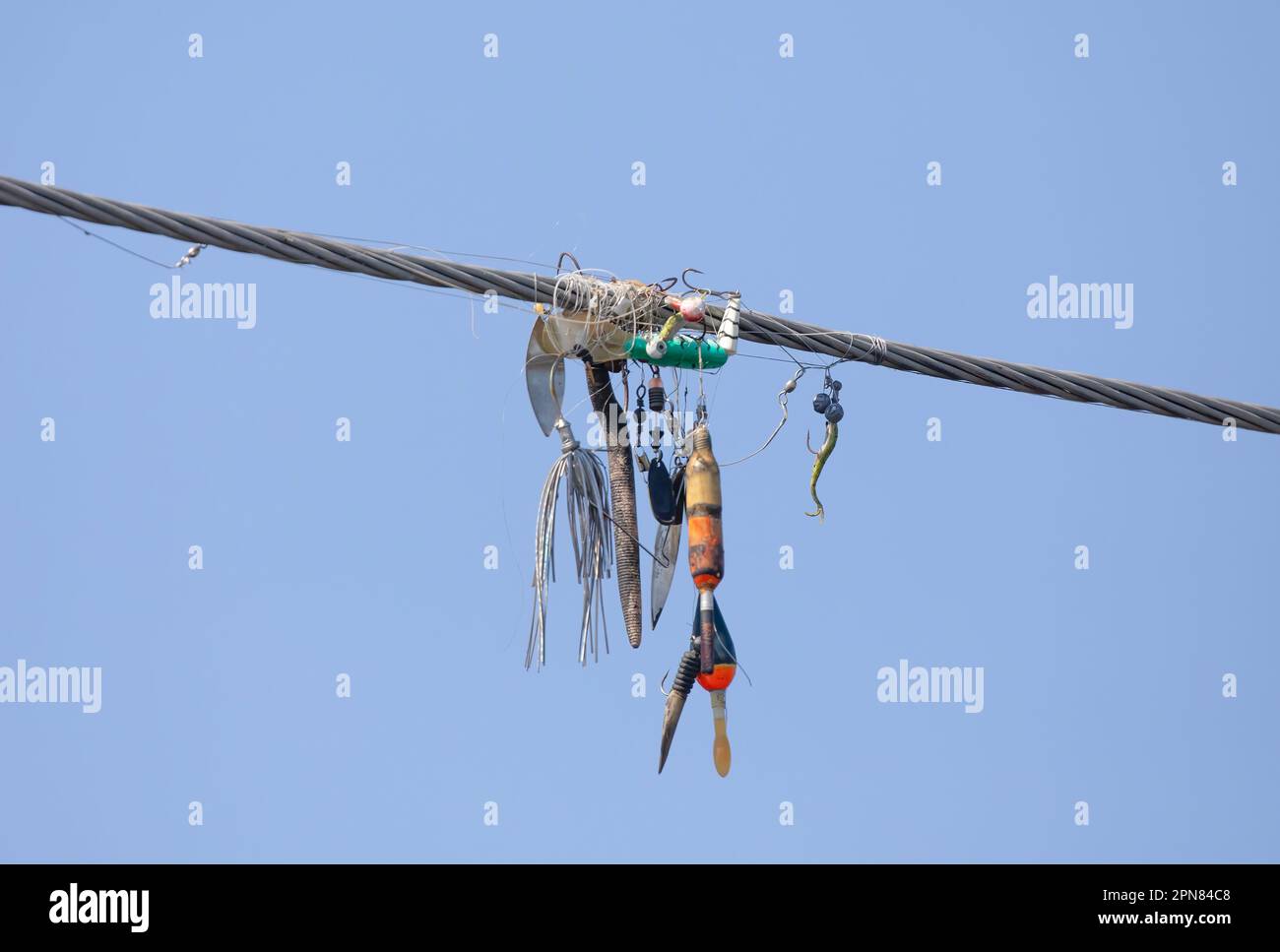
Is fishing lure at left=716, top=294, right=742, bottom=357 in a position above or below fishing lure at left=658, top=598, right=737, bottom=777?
above

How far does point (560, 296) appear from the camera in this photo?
15.8m

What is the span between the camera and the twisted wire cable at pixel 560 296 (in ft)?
45.4

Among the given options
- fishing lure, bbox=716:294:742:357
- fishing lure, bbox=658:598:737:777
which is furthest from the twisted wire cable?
fishing lure, bbox=658:598:737:777

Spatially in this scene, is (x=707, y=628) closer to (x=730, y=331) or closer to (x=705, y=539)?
(x=705, y=539)

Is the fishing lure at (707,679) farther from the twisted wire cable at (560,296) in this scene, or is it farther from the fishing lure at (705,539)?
the twisted wire cable at (560,296)

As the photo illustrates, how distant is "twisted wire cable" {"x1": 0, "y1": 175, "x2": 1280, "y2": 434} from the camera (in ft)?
45.4

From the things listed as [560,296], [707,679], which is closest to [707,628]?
[707,679]

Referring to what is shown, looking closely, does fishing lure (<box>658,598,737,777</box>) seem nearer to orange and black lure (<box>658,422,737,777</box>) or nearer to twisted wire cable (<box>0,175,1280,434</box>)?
orange and black lure (<box>658,422,737,777</box>)

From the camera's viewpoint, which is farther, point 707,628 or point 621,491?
point 621,491

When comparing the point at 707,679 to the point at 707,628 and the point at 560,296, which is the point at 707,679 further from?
the point at 560,296

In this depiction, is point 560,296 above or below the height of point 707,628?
above

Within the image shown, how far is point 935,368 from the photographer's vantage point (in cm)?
1630

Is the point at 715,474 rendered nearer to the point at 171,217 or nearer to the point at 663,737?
the point at 663,737

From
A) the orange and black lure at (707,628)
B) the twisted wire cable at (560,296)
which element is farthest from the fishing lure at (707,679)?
the twisted wire cable at (560,296)
